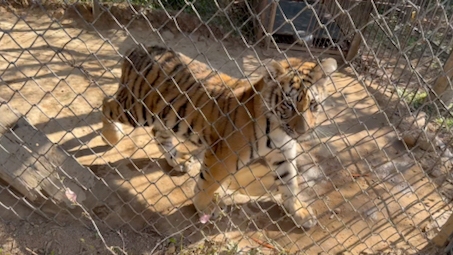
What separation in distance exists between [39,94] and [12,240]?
199 cm

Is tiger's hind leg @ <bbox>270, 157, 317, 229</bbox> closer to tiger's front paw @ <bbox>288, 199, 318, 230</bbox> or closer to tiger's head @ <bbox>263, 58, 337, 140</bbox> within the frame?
tiger's front paw @ <bbox>288, 199, 318, 230</bbox>

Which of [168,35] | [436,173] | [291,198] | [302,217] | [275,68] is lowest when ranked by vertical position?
[436,173]

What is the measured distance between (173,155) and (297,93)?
1.52 meters

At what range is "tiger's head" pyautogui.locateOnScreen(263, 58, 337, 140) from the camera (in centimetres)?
207

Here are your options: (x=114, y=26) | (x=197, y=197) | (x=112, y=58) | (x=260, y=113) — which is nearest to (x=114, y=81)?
(x=112, y=58)

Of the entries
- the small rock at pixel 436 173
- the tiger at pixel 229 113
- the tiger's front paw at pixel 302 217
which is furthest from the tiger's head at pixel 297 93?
the small rock at pixel 436 173

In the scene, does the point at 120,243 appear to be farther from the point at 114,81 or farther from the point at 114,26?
the point at 114,26

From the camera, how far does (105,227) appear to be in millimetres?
2408

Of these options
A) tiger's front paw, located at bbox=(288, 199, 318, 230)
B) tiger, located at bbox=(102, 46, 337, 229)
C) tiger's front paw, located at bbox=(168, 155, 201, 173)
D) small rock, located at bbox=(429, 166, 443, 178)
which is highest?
tiger, located at bbox=(102, 46, 337, 229)

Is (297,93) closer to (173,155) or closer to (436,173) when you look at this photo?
(173,155)

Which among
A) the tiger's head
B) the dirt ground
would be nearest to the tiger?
the tiger's head

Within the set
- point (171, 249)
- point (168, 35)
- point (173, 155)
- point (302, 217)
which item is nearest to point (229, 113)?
point (171, 249)

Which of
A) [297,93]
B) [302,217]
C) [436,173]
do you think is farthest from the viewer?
[436,173]

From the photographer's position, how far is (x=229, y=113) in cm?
211
